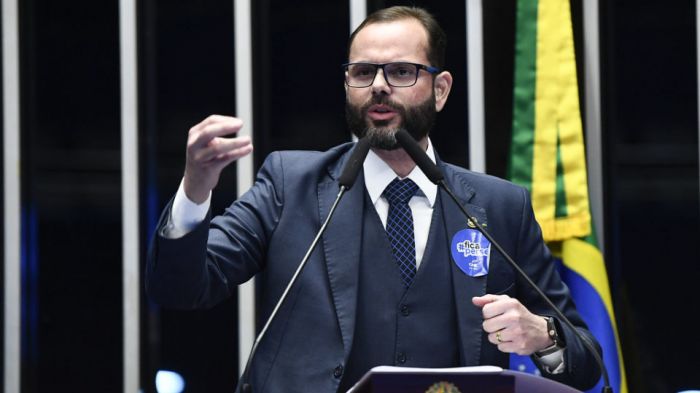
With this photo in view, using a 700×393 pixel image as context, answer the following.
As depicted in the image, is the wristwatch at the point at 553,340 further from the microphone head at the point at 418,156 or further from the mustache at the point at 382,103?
the mustache at the point at 382,103

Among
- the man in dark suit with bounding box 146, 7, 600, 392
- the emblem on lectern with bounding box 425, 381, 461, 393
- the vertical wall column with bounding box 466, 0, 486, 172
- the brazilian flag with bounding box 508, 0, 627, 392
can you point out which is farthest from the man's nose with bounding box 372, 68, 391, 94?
the vertical wall column with bounding box 466, 0, 486, 172

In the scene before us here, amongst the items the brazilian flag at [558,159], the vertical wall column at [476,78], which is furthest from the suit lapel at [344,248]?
the vertical wall column at [476,78]

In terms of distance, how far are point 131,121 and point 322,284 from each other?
6.42 feet

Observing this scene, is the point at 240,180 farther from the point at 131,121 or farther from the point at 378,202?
the point at 378,202

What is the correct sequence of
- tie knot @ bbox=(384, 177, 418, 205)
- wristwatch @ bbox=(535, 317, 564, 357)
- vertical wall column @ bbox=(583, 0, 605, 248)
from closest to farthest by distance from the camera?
wristwatch @ bbox=(535, 317, 564, 357)
tie knot @ bbox=(384, 177, 418, 205)
vertical wall column @ bbox=(583, 0, 605, 248)

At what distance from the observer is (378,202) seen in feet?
8.22

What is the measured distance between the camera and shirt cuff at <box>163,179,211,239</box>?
2010 millimetres

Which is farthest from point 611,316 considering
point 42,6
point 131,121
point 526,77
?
point 42,6

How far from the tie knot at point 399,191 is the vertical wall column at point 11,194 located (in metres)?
2.13

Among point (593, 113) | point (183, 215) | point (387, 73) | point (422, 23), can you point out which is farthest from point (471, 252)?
point (593, 113)

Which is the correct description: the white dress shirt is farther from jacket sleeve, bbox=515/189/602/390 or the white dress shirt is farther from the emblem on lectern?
the emblem on lectern

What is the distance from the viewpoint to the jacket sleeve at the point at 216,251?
2049mm

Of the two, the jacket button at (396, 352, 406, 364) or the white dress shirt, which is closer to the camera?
the jacket button at (396, 352, 406, 364)

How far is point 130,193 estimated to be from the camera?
4.08 m
